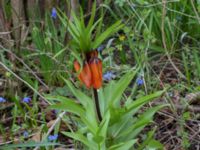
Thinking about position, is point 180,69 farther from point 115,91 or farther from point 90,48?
point 90,48

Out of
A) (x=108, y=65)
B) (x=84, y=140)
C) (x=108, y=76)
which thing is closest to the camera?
(x=84, y=140)

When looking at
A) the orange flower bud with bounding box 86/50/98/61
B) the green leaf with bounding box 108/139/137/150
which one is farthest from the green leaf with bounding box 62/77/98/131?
the orange flower bud with bounding box 86/50/98/61

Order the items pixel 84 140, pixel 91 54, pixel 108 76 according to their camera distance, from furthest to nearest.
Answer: pixel 108 76 < pixel 84 140 < pixel 91 54

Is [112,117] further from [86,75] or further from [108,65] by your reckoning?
[108,65]

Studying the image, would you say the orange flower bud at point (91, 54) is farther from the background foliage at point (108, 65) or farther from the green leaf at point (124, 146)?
the background foliage at point (108, 65)

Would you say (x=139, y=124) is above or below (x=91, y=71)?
below

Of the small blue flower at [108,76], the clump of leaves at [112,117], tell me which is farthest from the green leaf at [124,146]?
the small blue flower at [108,76]

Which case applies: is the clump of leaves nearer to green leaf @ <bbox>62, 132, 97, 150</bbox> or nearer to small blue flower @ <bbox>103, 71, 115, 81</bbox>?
green leaf @ <bbox>62, 132, 97, 150</bbox>

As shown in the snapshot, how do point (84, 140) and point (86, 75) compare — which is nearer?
point (86, 75)

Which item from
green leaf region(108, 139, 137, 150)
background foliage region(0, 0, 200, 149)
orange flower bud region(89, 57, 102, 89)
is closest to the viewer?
orange flower bud region(89, 57, 102, 89)

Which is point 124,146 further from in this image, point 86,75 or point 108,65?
point 108,65

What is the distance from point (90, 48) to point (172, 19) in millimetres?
1728

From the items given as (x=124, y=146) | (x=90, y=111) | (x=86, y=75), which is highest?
(x=86, y=75)

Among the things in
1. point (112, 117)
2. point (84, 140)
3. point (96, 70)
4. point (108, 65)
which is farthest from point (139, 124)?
point (108, 65)
